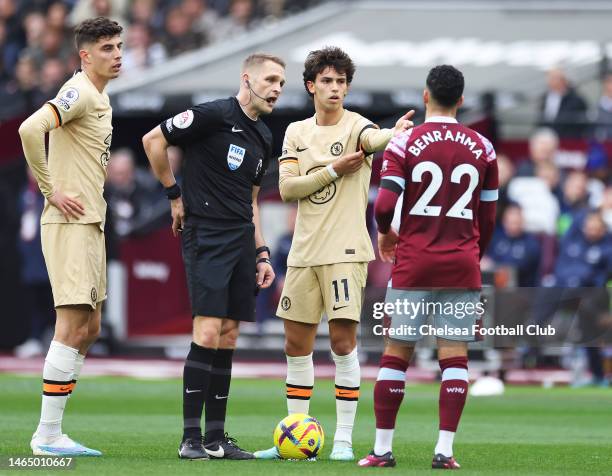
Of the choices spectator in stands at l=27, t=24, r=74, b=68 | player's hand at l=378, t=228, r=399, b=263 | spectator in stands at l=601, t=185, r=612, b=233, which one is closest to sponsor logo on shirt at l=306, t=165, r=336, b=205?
player's hand at l=378, t=228, r=399, b=263

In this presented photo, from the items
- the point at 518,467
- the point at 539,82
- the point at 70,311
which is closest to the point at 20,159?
the point at 539,82

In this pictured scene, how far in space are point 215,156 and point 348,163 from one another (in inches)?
33.6

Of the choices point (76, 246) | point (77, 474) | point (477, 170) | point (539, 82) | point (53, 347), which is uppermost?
point (539, 82)

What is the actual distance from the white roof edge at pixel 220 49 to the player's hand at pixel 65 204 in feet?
40.1

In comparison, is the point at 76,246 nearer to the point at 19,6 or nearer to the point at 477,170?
the point at 477,170

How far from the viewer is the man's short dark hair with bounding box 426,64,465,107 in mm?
8617

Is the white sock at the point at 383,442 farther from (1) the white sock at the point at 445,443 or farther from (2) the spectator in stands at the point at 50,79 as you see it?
(2) the spectator in stands at the point at 50,79

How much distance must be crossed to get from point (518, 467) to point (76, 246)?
10.1 feet

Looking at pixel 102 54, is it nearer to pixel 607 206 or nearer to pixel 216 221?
pixel 216 221

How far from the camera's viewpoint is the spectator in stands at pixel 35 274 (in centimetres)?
1986

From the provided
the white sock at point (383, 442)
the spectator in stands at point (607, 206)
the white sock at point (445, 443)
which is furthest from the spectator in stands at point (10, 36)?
the white sock at point (445, 443)

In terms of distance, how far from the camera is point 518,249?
1812cm

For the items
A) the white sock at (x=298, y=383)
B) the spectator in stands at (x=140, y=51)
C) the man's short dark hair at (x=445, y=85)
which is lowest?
the white sock at (x=298, y=383)

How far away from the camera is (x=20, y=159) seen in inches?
844
